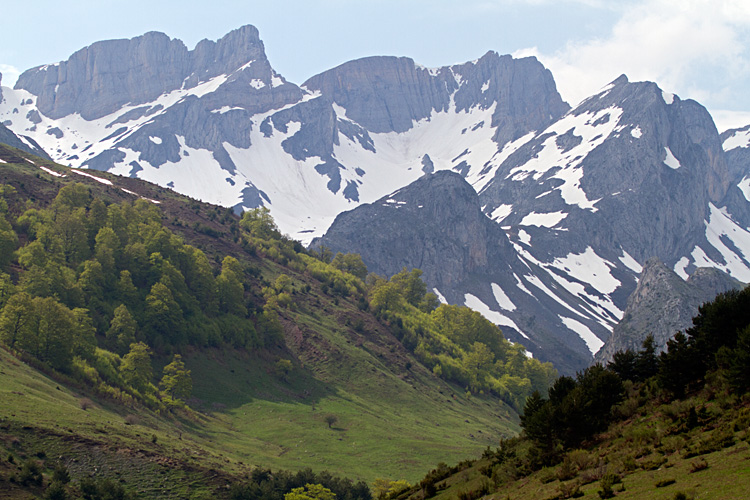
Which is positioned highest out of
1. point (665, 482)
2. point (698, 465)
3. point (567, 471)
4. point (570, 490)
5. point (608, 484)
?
point (698, 465)

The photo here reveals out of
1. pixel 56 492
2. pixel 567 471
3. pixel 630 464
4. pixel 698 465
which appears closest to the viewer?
pixel 698 465

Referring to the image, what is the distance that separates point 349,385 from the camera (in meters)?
121

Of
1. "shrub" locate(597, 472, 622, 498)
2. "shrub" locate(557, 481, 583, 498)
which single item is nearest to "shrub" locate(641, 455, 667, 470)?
"shrub" locate(597, 472, 622, 498)

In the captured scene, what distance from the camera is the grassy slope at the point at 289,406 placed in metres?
64.8

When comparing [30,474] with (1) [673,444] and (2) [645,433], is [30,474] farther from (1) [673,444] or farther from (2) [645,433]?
(1) [673,444]

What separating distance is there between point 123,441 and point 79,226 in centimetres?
5786

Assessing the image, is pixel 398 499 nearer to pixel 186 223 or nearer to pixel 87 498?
pixel 87 498

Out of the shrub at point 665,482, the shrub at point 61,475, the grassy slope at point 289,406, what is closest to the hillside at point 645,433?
the shrub at point 665,482

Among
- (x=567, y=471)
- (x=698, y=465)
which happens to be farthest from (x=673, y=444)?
(x=567, y=471)

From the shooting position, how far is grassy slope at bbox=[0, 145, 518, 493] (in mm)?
64750

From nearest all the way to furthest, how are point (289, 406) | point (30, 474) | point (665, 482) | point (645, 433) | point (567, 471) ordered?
1. point (665, 482)
2. point (567, 471)
3. point (645, 433)
4. point (30, 474)
5. point (289, 406)

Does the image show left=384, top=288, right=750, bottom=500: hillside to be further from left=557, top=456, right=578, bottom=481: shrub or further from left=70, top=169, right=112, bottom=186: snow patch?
left=70, top=169, right=112, bottom=186: snow patch

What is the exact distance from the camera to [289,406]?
345ft

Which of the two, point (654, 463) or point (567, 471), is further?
point (567, 471)
